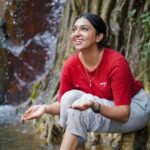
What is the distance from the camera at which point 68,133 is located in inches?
135

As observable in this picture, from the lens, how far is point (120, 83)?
11.3ft

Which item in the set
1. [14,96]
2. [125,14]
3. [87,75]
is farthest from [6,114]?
[87,75]

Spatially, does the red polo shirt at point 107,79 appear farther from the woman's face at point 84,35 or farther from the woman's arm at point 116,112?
the woman's face at point 84,35

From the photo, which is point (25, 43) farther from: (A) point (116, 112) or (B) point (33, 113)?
(A) point (116, 112)

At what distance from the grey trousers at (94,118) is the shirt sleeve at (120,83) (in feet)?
0.45

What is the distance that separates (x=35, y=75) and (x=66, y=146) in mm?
5040

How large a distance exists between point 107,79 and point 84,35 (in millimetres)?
370

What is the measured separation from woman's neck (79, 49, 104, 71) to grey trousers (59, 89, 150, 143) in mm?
223

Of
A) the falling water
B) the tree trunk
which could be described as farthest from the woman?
the falling water

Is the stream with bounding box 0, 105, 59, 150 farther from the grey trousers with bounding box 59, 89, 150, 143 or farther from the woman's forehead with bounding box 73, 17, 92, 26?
the woman's forehead with bounding box 73, 17, 92, 26

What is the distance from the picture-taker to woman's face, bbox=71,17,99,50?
3.55 metres

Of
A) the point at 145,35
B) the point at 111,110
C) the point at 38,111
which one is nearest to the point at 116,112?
the point at 111,110

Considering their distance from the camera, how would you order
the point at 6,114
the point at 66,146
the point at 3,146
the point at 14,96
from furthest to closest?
the point at 14,96 < the point at 6,114 < the point at 3,146 < the point at 66,146

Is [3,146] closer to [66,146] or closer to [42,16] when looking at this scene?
[66,146]
